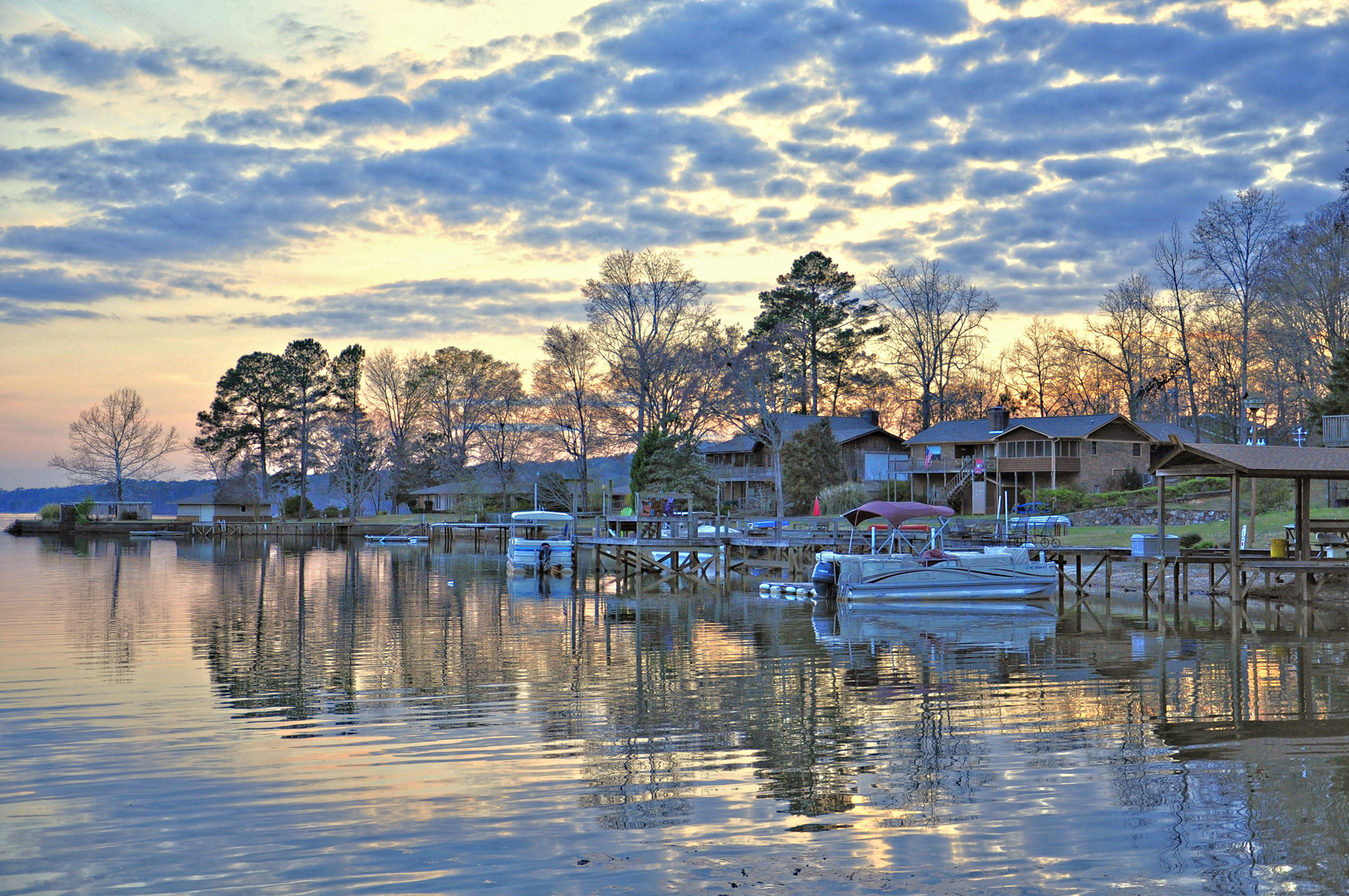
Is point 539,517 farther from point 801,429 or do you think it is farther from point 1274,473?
point 1274,473

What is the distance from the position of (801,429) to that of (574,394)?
1735 cm

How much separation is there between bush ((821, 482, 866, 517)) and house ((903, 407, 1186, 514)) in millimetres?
9004

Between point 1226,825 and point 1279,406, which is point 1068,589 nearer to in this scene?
point 1226,825

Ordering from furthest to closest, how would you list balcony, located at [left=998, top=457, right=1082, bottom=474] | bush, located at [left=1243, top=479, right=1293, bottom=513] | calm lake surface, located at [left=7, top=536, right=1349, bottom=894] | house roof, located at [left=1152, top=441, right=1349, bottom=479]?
balcony, located at [left=998, top=457, right=1082, bottom=474], bush, located at [left=1243, top=479, right=1293, bottom=513], house roof, located at [left=1152, top=441, right=1349, bottom=479], calm lake surface, located at [left=7, top=536, right=1349, bottom=894]

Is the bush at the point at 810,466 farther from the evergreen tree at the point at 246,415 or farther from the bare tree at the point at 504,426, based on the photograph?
the evergreen tree at the point at 246,415

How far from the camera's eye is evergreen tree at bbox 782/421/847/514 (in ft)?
220

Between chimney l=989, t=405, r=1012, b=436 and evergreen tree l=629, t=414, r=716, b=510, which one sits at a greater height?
chimney l=989, t=405, r=1012, b=436

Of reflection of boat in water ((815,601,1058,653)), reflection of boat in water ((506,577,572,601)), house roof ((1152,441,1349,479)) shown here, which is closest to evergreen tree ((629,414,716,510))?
reflection of boat in water ((506,577,572,601))

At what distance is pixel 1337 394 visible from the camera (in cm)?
4647

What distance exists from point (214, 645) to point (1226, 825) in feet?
69.0

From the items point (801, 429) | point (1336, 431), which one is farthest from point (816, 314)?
point (1336, 431)

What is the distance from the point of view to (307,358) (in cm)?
10275

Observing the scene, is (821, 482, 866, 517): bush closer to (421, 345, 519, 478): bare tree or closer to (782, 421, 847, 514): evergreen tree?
(782, 421, 847, 514): evergreen tree

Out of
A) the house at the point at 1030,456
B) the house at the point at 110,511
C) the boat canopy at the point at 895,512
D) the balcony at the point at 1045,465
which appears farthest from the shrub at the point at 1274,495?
the house at the point at 110,511
